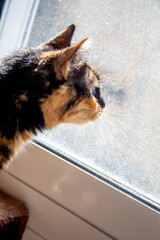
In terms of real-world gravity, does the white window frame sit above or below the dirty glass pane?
below

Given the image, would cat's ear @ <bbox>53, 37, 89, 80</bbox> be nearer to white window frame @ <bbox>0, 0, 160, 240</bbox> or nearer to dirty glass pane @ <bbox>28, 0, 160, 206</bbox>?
dirty glass pane @ <bbox>28, 0, 160, 206</bbox>

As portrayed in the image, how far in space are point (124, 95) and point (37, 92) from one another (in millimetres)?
336

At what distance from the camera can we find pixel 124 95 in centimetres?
83

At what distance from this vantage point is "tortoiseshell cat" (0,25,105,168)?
623mm

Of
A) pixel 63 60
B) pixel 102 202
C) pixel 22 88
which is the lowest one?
pixel 102 202

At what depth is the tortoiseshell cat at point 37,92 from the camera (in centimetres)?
62

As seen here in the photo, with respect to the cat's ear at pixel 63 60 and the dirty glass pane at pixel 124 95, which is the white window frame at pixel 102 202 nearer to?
the dirty glass pane at pixel 124 95

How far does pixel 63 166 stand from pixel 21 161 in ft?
0.56

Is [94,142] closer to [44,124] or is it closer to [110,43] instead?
[44,124]

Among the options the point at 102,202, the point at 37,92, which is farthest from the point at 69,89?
the point at 102,202

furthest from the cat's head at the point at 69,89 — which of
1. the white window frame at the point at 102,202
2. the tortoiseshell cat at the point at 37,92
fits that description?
the white window frame at the point at 102,202

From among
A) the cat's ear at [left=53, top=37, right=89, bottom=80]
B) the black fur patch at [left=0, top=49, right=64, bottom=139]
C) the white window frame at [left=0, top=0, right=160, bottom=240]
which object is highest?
the cat's ear at [left=53, top=37, right=89, bottom=80]

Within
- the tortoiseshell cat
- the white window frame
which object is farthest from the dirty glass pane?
the tortoiseshell cat

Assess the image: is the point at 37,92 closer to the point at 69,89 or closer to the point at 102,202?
the point at 69,89
